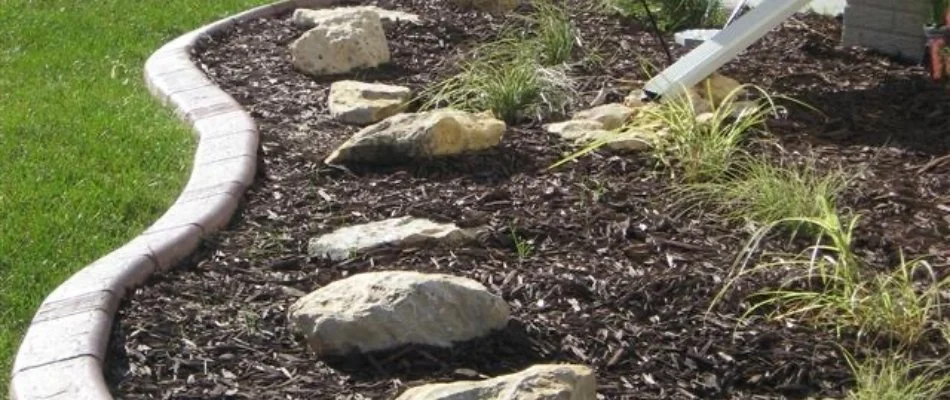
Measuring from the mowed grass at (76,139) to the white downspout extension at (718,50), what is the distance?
181 cm

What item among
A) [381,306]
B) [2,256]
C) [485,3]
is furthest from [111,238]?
[485,3]

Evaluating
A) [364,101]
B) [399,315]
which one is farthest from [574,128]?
[399,315]

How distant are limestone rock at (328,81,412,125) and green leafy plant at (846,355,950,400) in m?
2.73

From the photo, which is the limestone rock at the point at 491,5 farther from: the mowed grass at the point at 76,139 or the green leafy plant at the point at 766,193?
the green leafy plant at the point at 766,193

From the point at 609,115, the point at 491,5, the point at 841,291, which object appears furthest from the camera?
the point at 491,5

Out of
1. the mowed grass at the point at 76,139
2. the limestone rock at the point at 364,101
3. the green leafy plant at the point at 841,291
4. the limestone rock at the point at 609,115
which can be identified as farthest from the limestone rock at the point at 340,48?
the green leafy plant at the point at 841,291

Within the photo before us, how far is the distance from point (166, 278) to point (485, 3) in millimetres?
3870

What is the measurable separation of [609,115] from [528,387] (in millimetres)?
2636

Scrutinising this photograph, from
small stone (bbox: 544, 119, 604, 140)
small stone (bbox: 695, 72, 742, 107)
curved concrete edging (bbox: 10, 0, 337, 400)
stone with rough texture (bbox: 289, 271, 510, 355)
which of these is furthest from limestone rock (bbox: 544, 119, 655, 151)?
stone with rough texture (bbox: 289, 271, 510, 355)

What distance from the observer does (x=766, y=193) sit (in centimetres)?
492

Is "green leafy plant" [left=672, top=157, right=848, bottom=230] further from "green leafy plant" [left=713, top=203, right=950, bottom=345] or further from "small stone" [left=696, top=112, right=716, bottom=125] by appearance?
"small stone" [left=696, top=112, right=716, bottom=125]

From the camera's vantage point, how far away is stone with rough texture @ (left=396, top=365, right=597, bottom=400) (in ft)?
11.5

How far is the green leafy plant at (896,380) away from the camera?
3.65 meters

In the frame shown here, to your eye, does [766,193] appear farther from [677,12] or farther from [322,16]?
[322,16]
